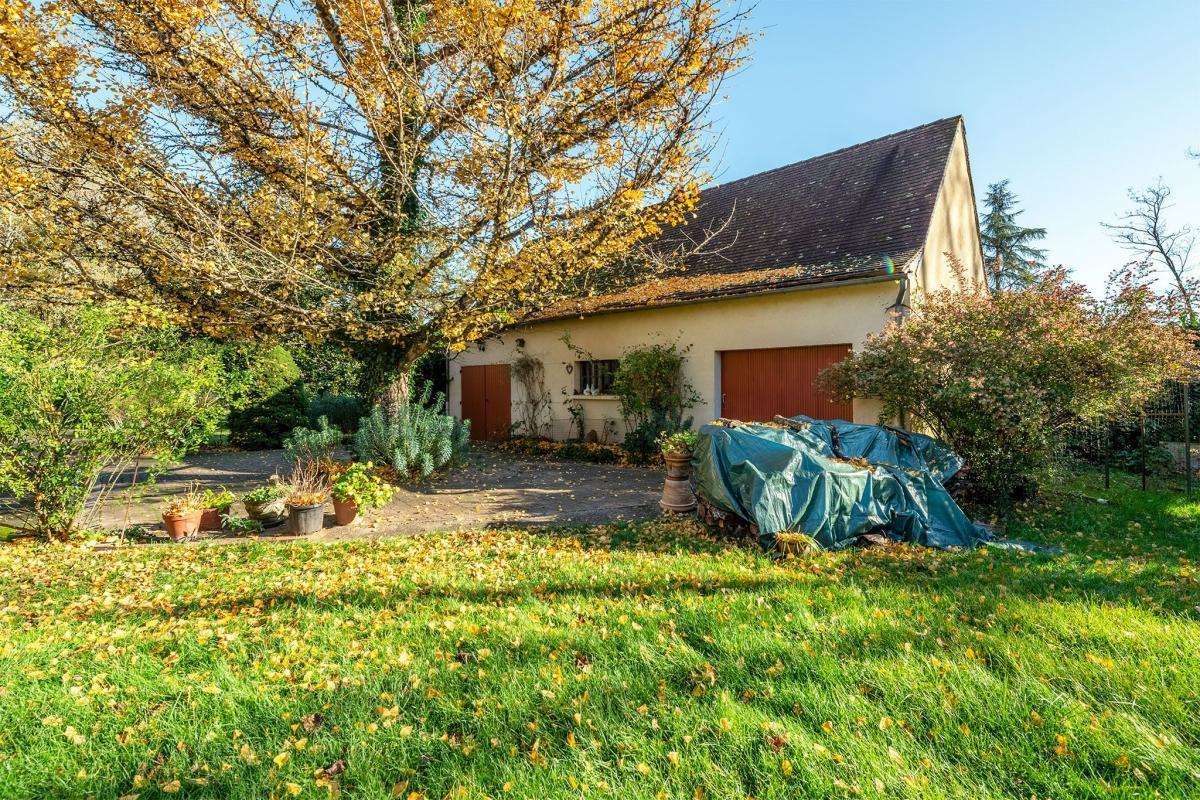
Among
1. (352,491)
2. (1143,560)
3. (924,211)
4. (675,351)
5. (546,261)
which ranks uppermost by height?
(924,211)

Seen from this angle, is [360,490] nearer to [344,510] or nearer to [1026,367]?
[344,510]

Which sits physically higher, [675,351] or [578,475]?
[675,351]

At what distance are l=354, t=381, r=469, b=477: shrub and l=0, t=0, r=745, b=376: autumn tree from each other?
151 centimetres

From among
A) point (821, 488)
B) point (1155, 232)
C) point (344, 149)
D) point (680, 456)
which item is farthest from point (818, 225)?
point (1155, 232)

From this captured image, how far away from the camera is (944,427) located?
7.54m

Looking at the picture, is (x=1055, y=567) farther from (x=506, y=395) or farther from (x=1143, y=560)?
(x=506, y=395)

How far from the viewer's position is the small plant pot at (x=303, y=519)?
622 centimetres

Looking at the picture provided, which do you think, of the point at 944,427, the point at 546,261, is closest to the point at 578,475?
the point at 546,261

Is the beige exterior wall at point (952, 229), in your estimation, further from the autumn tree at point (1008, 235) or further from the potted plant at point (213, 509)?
the autumn tree at point (1008, 235)

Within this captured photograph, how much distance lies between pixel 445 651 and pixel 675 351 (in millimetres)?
9109

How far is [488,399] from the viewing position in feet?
54.5

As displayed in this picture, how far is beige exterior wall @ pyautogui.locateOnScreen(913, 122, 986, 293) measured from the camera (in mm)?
10127

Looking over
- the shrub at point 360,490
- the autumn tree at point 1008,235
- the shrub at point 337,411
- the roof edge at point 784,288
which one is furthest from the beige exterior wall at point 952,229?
the autumn tree at point 1008,235

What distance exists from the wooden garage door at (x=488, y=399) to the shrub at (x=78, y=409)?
9486 millimetres
